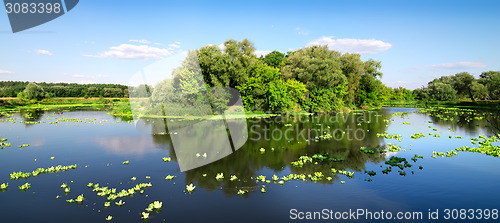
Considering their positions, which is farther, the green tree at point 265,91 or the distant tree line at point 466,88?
the distant tree line at point 466,88

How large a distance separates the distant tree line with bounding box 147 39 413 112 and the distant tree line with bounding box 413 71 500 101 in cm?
6072

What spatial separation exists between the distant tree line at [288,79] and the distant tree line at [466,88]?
60717 millimetres

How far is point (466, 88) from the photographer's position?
13188cm

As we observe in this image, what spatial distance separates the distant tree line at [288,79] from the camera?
194 ft

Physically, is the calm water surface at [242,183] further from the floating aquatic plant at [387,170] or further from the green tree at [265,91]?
the green tree at [265,91]

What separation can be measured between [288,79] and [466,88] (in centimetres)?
11650

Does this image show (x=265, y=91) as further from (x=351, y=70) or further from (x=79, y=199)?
(x=79, y=199)

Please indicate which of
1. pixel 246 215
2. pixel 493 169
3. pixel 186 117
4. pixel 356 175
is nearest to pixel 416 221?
pixel 356 175

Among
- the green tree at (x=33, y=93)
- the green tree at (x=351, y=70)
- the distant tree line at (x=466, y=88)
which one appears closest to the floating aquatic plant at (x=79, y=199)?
the green tree at (x=351, y=70)

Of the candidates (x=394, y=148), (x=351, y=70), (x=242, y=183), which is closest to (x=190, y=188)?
(x=242, y=183)

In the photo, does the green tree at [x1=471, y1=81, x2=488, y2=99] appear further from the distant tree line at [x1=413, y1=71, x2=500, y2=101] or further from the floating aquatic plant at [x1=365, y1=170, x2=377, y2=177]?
→ the floating aquatic plant at [x1=365, y1=170, x2=377, y2=177]

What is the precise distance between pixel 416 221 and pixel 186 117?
48562 mm

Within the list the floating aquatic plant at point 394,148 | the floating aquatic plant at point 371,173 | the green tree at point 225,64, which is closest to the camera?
the floating aquatic plant at point 371,173

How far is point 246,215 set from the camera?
43.4ft
